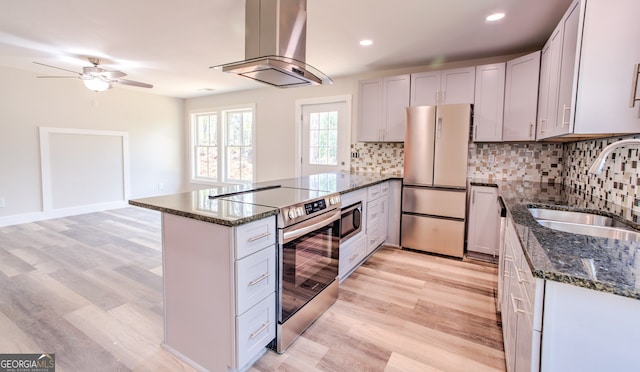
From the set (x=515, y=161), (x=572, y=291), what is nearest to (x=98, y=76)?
(x=572, y=291)

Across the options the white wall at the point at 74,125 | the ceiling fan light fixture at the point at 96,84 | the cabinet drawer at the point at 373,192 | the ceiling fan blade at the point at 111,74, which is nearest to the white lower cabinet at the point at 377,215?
the cabinet drawer at the point at 373,192

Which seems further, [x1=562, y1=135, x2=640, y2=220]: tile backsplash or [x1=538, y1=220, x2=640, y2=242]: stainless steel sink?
[x1=562, y1=135, x2=640, y2=220]: tile backsplash

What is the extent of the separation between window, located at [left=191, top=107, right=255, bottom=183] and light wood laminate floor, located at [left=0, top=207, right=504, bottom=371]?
2.72 meters

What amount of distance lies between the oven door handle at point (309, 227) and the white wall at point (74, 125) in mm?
5235

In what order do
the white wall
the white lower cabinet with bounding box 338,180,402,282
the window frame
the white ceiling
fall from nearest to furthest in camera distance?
1. the white ceiling
2. the white lower cabinet with bounding box 338,180,402,282
3. the white wall
4. the window frame

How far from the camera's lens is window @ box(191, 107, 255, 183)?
5.85 metres

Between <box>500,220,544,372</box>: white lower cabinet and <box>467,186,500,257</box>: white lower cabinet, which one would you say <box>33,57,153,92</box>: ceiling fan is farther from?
<box>500,220,544,372</box>: white lower cabinet

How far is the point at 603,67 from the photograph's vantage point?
1.62 meters

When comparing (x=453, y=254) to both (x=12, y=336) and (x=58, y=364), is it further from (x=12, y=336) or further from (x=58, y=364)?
(x=12, y=336)

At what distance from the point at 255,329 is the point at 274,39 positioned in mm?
1905

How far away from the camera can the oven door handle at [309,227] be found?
5.81 ft

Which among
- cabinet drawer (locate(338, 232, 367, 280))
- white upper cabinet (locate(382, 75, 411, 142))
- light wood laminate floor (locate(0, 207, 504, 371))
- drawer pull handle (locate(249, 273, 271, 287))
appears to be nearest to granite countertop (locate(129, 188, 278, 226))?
drawer pull handle (locate(249, 273, 271, 287))

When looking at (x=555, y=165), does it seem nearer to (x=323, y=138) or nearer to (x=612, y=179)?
(x=612, y=179)

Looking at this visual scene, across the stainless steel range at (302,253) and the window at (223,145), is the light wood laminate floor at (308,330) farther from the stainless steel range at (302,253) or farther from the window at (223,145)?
the window at (223,145)
